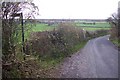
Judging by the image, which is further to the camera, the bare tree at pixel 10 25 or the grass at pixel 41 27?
the grass at pixel 41 27

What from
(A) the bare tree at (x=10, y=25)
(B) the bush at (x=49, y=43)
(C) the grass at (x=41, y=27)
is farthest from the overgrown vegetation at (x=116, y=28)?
(A) the bare tree at (x=10, y=25)

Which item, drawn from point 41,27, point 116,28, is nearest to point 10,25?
point 41,27

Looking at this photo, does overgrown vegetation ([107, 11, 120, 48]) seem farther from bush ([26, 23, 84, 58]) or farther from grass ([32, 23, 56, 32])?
grass ([32, 23, 56, 32])

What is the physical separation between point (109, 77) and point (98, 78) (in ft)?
1.99

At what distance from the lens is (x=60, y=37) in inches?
866

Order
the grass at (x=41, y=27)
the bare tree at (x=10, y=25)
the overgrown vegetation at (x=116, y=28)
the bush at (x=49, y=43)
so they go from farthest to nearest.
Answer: the overgrown vegetation at (x=116, y=28), the bush at (x=49, y=43), the grass at (x=41, y=27), the bare tree at (x=10, y=25)

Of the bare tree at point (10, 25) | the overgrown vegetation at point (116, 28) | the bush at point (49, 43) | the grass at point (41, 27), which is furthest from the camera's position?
the overgrown vegetation at point (116, 28)

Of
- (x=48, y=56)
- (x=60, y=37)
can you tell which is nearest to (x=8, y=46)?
(x=48, y=56)

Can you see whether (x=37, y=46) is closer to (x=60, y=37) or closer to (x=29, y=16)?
(x=29, y=16)

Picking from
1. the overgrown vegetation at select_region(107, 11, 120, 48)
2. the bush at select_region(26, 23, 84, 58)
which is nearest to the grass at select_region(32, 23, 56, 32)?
the bush at select_region(26, 23, 84, 58)

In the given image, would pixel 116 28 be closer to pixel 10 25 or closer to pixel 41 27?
pixel 41 27

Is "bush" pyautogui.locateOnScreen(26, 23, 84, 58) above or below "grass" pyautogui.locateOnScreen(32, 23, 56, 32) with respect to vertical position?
below

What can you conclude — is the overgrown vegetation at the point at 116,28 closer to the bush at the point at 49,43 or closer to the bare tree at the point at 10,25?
the bush at the point at 49,43

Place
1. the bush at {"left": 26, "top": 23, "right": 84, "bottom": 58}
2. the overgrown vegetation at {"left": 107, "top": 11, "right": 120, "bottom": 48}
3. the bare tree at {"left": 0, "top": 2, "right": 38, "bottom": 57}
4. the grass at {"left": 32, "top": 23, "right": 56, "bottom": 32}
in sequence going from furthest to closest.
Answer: the overgrown vegetation at {"left": 107, "top": 11, "right": 120, "bottom": 48} < the bush at {"left": 26, "top": 23, "right": 84, "bottom": 58} < the grass at {"left": 32, "top": 23, "right": 56, "bottom": 32} < the bare tree at {"left": 0, "top": 2, "right": 38, "bottom": 57}
